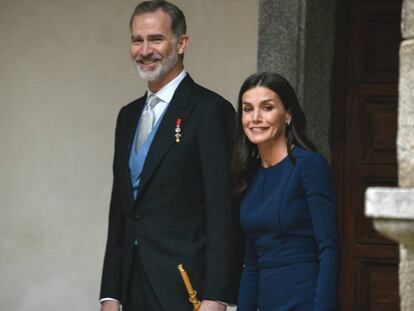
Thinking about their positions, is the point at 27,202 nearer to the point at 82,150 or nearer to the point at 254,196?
the point at 82,150

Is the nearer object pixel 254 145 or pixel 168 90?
pixel 254 145

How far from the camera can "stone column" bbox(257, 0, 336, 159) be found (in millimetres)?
6152

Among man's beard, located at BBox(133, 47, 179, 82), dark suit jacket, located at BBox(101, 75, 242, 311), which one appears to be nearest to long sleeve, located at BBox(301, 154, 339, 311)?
dark suit jacket, located at BBox(101, 75, 242, 311)

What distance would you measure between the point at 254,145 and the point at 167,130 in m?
0.42

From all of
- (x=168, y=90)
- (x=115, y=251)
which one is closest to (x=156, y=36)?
(x=168, y=90)

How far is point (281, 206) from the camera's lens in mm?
4109

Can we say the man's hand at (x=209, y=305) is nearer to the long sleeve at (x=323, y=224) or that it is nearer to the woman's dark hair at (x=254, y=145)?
the woman's dark hair at (x=254, y=145)

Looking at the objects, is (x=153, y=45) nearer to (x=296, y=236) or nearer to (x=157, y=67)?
(x=157, y=67)

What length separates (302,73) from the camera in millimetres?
6152

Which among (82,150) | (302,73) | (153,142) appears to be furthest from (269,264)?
(82,150)

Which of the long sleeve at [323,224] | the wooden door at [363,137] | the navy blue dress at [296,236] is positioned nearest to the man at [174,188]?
the navy blue dress at [296,236]

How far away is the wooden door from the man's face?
1.98m

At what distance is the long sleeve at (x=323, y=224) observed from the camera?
3957 mm

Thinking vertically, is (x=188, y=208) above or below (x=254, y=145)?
below
